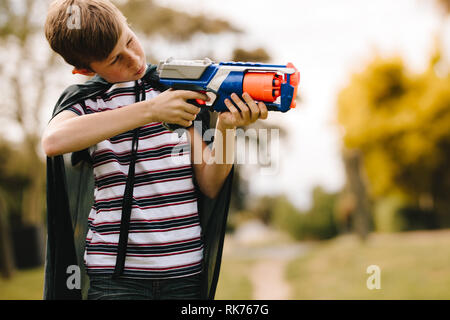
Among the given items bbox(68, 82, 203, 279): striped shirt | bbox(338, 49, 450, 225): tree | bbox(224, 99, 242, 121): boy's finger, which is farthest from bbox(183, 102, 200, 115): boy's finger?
bbox(338, 49, 450, 225): tree

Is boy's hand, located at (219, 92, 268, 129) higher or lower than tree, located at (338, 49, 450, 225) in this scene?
lower

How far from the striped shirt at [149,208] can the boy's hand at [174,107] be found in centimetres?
23

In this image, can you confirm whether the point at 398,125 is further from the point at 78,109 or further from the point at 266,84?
the point at 78,109

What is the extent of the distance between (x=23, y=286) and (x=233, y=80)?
7.86 metres

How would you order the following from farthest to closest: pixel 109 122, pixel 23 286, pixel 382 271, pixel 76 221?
pixel 23 286
pixel 382 271
pixel 76 221
pixel 109 122

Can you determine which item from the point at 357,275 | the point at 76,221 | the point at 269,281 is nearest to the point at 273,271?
the point at 269,281

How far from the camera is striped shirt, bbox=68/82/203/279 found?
5.43 ft

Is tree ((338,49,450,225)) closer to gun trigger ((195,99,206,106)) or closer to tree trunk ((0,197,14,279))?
tree trunk ((0,197,14,279))

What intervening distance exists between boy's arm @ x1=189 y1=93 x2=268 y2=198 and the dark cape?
0.07m

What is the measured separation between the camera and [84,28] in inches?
58.8

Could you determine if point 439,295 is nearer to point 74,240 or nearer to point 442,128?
point 74,240

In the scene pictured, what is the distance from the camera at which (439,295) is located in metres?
5.57
